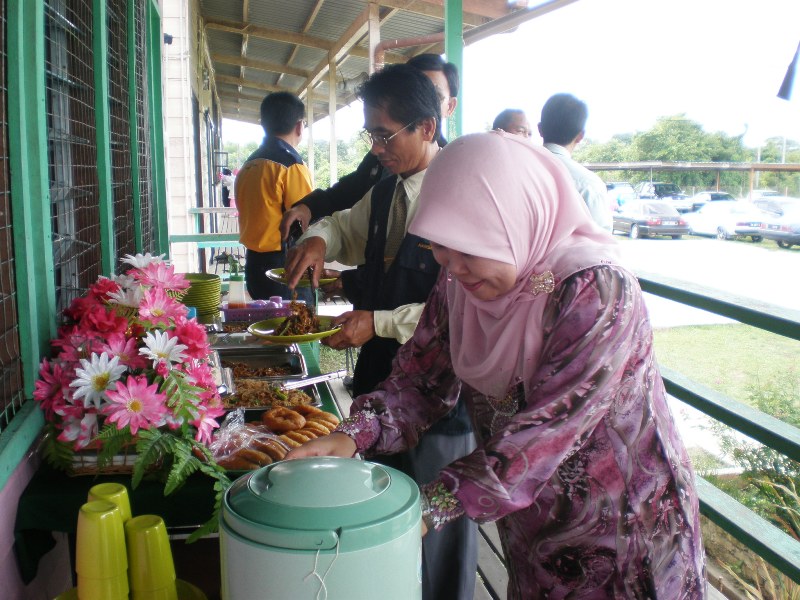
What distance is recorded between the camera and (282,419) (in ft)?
5.87

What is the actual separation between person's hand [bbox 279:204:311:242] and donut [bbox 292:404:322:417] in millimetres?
1113

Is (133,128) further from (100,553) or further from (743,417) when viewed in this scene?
(743,417)

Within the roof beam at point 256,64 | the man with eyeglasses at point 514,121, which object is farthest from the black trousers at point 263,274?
the roof beam at point 256,64

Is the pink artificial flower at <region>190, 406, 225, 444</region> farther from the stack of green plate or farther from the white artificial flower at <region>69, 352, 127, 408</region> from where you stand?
the stack of green plate

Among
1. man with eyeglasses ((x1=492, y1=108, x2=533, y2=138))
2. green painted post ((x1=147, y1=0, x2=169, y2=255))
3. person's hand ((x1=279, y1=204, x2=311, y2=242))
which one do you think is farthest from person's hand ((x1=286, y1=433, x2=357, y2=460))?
green painted post ((x1=147, y1=0, x2=169, y2=255))

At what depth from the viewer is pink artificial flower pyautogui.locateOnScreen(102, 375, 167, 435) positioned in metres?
1.27

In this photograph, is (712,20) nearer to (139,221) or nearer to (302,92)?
(139,221)

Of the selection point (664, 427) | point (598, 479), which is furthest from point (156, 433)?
point (664, 427)

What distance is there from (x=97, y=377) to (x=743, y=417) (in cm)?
195

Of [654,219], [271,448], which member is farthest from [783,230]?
[271,448]

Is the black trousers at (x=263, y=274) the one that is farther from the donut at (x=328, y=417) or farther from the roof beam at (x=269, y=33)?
the roof beam at (x=269, y=33)

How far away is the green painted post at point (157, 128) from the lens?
12.7 ft

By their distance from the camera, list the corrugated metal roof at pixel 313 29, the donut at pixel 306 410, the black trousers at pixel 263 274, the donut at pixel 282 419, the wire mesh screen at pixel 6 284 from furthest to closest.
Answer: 1. the corrugated metal roof at pixel 313 29
2. the black trousers at pixel 263 274
3. the donut at pixel 306 410
4. the donut at pixel 282 419
5. the wire mesh screen at pixel 6 284

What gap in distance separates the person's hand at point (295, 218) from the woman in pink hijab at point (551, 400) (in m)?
1.68
